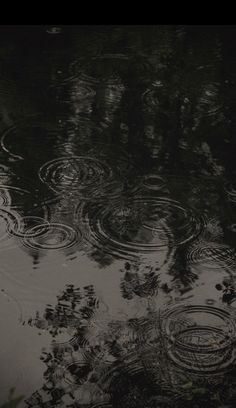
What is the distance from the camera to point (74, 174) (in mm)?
3637

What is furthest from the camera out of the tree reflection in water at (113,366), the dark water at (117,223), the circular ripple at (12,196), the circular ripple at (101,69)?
the circular ripple at (101,69)

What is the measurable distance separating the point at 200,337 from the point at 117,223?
91 centimetres

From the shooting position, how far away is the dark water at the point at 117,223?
A: 236cm

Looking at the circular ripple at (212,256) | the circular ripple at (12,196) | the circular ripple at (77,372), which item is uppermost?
the circular ripple at (12,196)

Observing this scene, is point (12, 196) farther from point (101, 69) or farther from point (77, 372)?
point (101, 69)

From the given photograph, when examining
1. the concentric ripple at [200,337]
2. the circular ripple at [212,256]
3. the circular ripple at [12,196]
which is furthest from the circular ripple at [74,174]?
the concentric ripple at [200,337]

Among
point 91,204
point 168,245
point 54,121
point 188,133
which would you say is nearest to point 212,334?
point 168,245

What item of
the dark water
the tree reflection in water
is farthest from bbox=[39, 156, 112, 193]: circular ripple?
the tree reflection in water

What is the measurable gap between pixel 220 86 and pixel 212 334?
2.63 m

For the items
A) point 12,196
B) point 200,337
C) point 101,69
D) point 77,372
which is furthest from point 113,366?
point 101,69

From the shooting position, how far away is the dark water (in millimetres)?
2355

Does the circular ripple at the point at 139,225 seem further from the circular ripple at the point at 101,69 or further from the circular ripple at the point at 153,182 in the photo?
the circular ripple at the point at 101,69

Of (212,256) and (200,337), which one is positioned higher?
(212,256)

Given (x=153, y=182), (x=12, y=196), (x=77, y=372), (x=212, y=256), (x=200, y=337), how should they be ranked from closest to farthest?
(x=77, y=372)
(x=200, y=337)
(x=212, y=256)
(x=12, y=196)
(x=153, y=182)
